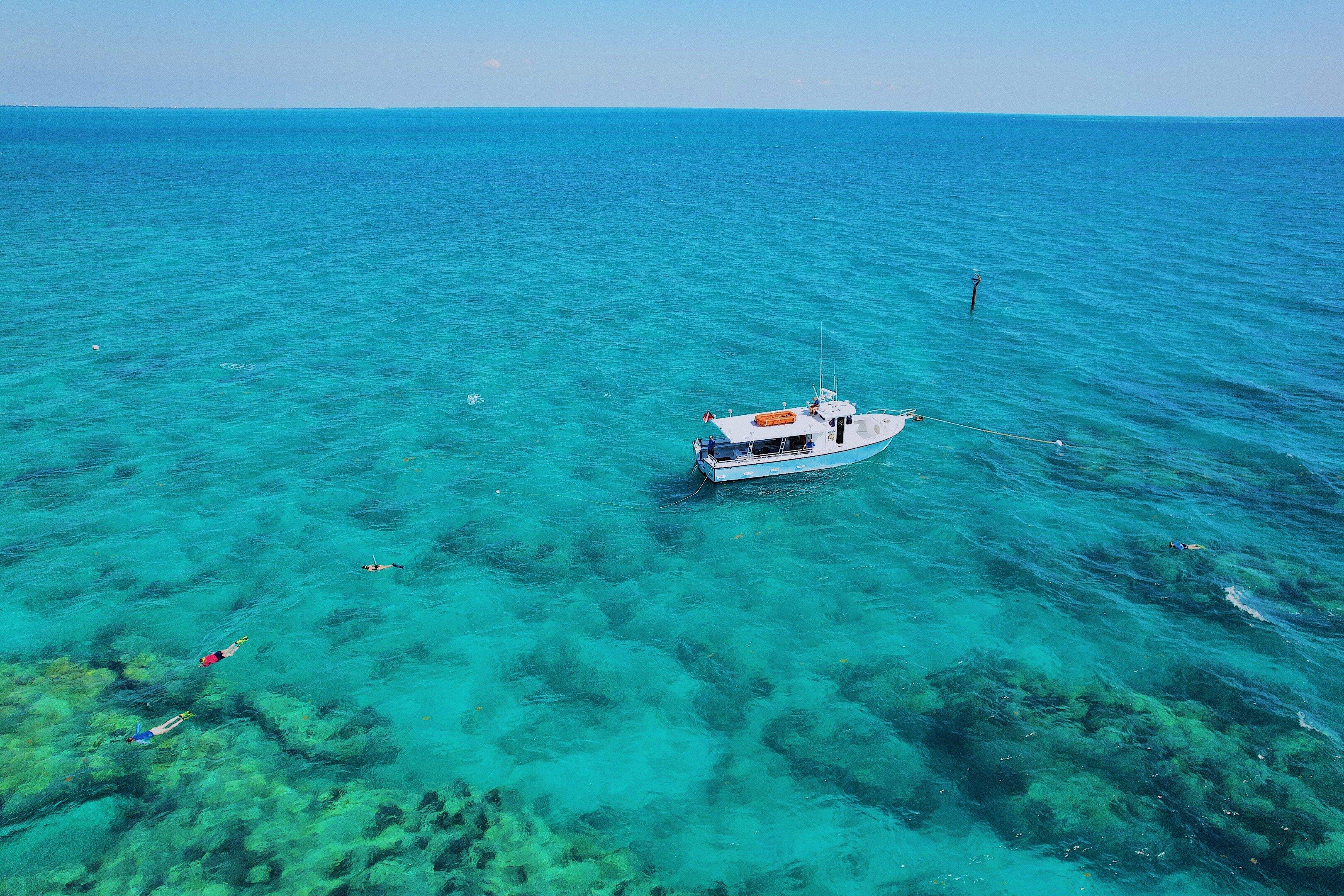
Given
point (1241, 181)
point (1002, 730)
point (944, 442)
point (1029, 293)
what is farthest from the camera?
point (1241, 181)

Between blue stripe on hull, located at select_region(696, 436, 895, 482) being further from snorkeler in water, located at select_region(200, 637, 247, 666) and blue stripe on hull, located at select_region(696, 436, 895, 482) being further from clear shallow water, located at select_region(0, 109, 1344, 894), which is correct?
snorkeler in water, located at select_region(200, 637, 247, 666)

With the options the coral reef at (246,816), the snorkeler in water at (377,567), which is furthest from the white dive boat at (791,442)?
the coral reef at (246,816)

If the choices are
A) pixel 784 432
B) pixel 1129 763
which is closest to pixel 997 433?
pixel 784 432

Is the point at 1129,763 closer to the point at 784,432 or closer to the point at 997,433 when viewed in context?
the point at 784,432

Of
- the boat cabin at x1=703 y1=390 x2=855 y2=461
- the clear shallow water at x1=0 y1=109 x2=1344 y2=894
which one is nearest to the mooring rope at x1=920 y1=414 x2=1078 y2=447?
the clear shallow water at x1=0 y1=109 x2=1344 y2=894

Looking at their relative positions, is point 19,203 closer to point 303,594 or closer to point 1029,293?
point 303,594

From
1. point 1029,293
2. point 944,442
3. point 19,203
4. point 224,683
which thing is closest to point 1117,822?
point 944,442
